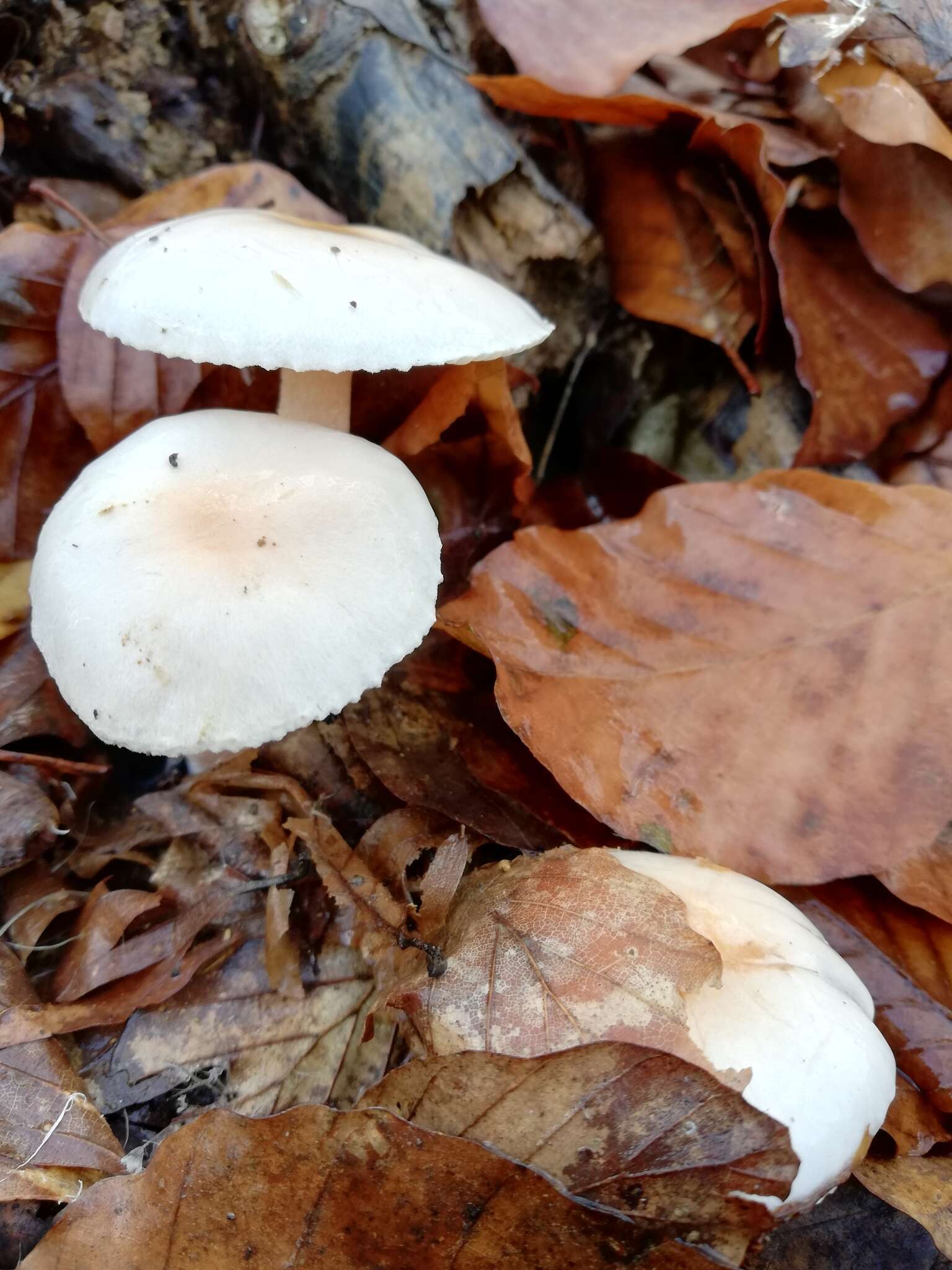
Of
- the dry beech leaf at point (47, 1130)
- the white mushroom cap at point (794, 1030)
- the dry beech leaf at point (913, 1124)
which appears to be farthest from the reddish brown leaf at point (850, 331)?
the dry beech leaf at point (47, 1130)

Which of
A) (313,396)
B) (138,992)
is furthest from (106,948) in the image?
(313,396)

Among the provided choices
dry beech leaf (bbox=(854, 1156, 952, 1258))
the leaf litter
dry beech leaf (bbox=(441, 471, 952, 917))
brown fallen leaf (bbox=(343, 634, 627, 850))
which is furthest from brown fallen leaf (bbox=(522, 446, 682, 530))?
dry beech leaf (bbox=(854, 1156, 952, 1258))

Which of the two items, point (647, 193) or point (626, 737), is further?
point (647, 193)

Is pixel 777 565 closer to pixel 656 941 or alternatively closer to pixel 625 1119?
pixel 656 941

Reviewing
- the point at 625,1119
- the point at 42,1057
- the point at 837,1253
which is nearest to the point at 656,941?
the point at 625,1119

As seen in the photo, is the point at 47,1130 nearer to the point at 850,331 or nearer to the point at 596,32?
the point at 850,331

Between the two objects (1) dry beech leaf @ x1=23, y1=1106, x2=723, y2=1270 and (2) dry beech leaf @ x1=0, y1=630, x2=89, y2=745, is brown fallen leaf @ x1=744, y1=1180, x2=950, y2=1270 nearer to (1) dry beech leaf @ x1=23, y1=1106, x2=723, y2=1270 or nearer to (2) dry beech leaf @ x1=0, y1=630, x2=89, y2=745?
(1) dry beech leaf @ x1=23, y1=1106, x2=723, y2=1270
